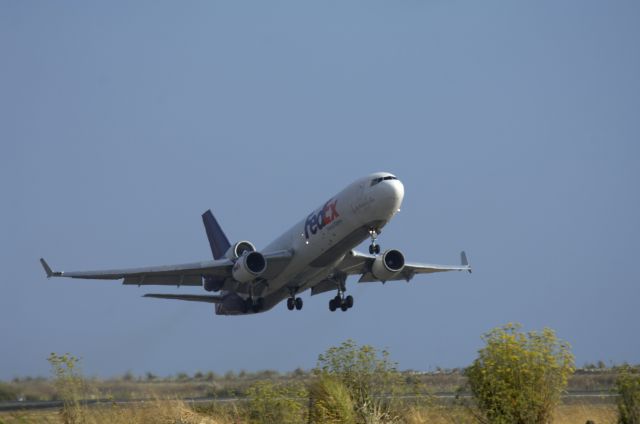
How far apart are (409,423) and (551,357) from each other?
3.86 metres

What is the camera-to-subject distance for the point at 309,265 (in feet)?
131

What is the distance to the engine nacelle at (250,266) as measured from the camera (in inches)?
1563

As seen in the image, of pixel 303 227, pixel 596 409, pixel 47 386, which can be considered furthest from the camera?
pixel 303 227

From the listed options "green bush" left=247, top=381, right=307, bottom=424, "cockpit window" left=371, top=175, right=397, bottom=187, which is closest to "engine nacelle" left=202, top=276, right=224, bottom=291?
"cockpit window" left=371, top=175, right=397, bottom=187

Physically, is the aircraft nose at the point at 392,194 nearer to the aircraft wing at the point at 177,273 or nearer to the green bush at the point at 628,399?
the aircraft wing at the point at 177,273

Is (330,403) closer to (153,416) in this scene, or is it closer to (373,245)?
(153,416)

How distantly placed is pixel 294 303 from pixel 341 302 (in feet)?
8.40

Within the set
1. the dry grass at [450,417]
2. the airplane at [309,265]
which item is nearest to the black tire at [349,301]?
the airplane at [309,265]

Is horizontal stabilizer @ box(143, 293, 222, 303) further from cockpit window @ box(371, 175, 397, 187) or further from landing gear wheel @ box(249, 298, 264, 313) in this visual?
cockpit window @ box(371, 175, 397, 187)

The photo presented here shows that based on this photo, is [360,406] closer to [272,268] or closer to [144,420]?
[144,420]

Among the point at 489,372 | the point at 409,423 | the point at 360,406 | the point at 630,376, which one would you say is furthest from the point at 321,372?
the point at 630,376

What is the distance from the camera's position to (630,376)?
19.0m

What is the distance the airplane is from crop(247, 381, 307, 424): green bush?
18.6 m

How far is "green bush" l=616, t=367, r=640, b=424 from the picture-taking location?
1814 cm
